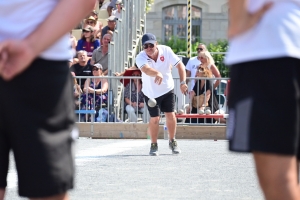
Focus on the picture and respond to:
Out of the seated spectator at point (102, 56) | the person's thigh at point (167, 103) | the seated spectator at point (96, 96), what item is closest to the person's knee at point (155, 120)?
the person's thigh at point (167, 103)

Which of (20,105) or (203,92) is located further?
(203,92)

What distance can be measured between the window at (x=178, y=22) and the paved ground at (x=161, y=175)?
3720 centimetres

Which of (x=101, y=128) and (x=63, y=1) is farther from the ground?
(x=63, y=1)

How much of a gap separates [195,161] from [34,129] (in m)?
8.81

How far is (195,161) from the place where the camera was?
12062 mm

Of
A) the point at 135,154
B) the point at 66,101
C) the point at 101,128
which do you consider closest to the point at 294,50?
the point at 66,101

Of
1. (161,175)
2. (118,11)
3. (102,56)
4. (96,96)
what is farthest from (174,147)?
(118,11)

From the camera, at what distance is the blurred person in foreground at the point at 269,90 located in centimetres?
354

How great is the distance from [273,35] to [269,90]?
22 cm

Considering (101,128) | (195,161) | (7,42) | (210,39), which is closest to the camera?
(7,42)

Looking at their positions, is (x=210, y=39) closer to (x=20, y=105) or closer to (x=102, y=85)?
(x=102, y=85)

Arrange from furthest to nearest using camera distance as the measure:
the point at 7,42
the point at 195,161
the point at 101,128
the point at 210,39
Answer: the point at 210,39, the point at 101,128, the point at 195,161, the point at 7,42

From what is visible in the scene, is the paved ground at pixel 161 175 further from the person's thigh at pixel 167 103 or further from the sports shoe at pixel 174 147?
the person's thigh at pixel 167 103

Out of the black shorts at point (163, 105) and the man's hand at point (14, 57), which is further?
the black shorts at point (163, 105)
